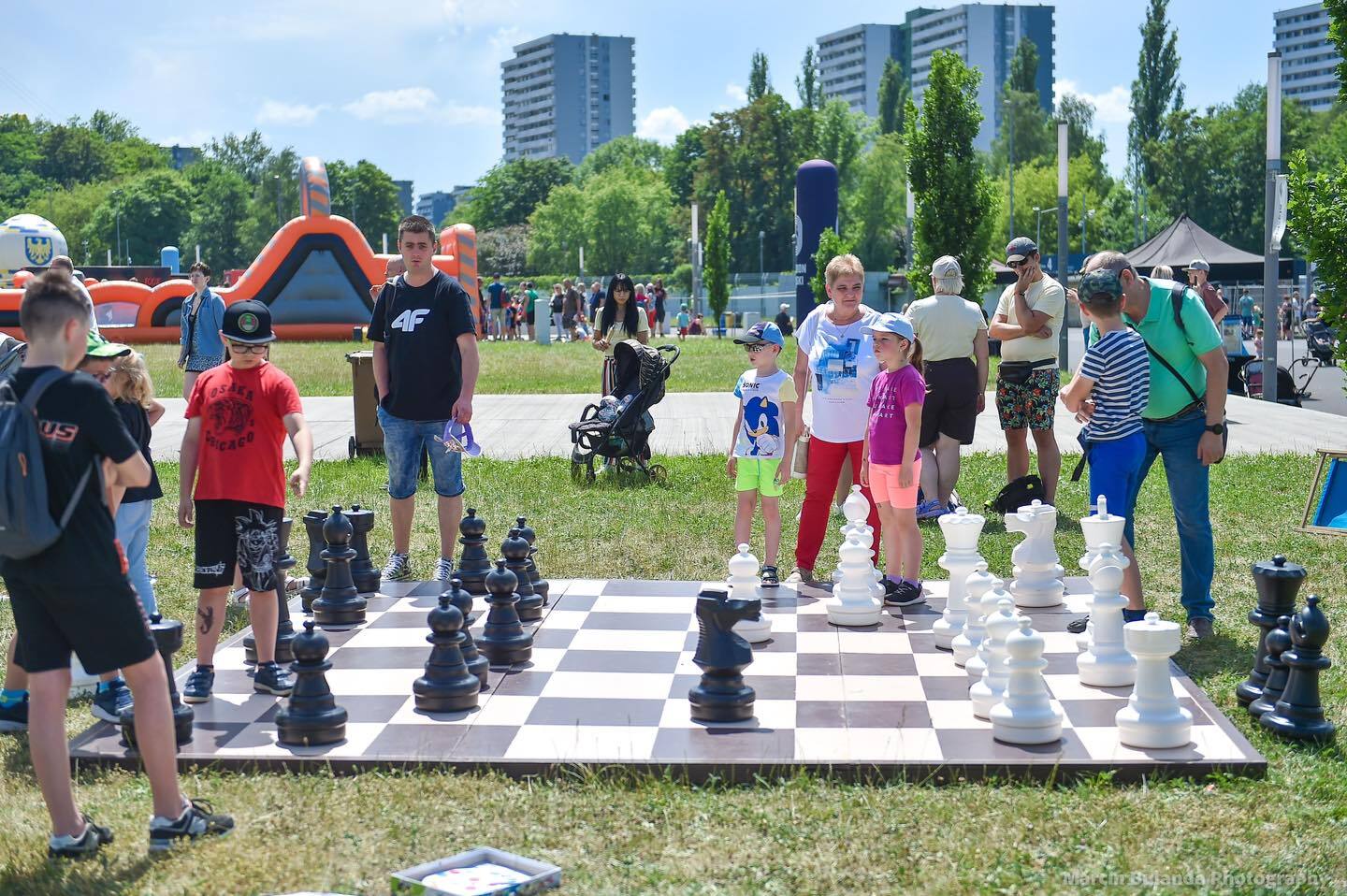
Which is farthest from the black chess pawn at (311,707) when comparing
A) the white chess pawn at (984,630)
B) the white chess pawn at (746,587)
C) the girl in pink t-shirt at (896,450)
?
the girl in pink t-shirt at (896,450)

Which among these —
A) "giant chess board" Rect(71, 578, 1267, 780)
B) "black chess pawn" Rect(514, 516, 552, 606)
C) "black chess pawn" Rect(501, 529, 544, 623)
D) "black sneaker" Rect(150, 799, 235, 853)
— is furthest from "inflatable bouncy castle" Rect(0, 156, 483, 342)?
"black sneaker" Rect(150, 799, 235, 853)

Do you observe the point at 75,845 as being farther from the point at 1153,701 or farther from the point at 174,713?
the point at 1153,701

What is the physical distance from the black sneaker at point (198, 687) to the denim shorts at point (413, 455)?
7.38ft

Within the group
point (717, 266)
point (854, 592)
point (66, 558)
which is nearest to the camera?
point (66, 558)

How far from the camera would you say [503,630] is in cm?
580

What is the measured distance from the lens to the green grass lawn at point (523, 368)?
2116 cm

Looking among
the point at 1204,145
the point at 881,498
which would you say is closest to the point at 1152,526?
the point at 881,498

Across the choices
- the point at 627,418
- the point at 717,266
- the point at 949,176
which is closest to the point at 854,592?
the point at 627,418

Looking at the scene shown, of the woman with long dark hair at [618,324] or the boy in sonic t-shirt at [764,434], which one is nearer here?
the boy in sonic t-shirt at [764,434]

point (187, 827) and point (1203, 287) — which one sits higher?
point (1203, 287)

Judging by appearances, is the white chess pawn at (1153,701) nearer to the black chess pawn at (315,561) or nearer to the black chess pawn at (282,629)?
the black chess pawn at (282,629)

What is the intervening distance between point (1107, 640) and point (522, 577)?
2.88 meters

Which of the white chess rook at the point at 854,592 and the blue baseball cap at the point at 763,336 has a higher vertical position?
the blue baseball cap at the point at 763,336

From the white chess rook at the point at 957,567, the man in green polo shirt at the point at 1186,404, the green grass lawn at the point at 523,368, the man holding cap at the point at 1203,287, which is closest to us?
the white chess rook at the point at 957,567
